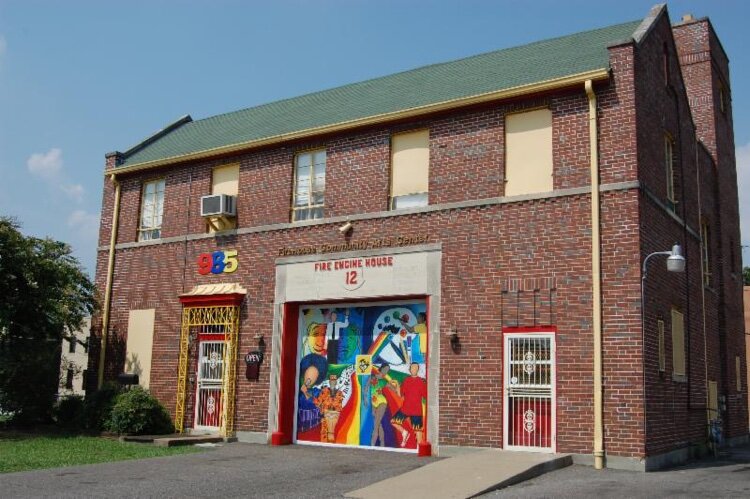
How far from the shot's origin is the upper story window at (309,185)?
17234 mm

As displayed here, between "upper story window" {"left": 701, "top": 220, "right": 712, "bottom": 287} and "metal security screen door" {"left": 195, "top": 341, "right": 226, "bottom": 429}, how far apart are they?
38.3ft

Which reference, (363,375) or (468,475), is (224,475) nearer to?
(468,475)

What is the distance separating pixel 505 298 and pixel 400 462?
3.50m

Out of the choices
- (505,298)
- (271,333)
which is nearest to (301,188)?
(271,333)

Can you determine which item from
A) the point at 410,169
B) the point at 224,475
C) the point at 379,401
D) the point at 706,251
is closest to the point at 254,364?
the point at 379,401

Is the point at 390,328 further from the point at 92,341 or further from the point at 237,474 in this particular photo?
the point at 92,341

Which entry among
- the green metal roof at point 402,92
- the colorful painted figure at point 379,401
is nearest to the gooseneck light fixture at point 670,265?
the green metal roof at point 402,92

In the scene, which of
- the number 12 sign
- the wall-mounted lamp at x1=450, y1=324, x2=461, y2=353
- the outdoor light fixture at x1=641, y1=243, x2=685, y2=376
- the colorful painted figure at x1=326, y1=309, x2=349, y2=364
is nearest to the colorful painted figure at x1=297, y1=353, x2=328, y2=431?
the colorful painted figure at x1=326, y1=309, x2=349, y2=364

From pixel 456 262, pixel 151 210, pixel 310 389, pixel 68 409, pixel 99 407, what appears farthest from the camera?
pixel 151 210

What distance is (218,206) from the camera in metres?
18.1

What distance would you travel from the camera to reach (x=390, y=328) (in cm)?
1583

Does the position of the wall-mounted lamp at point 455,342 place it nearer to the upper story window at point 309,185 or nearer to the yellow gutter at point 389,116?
the upper story window at point 309,185

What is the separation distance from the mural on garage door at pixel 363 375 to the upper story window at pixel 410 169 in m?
2.17

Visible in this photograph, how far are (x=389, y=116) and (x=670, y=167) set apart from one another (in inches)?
235
